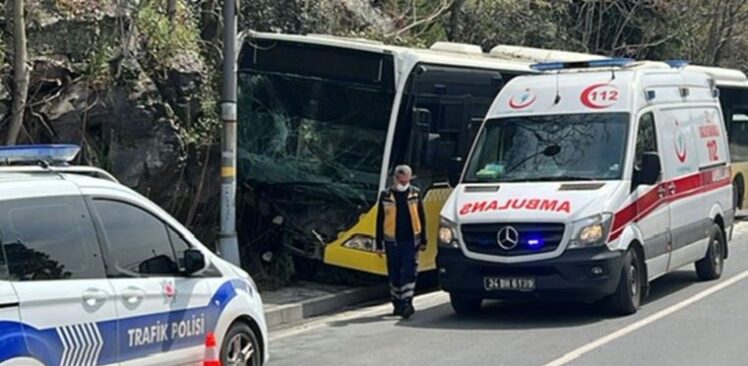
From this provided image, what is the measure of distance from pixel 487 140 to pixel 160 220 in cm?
625

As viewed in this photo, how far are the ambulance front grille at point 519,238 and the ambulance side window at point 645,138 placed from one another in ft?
5.01

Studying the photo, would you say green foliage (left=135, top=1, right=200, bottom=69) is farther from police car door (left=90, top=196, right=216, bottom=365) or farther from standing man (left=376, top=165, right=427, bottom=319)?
police car door (left=90, top=196, right=216, bottom=365)

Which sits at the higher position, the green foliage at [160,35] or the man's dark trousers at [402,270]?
the green foliage at [160,35]

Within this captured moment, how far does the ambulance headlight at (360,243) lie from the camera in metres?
14.0

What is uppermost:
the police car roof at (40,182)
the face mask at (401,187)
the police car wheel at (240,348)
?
the police car roof at (40,182)

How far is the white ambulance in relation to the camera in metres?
11.7

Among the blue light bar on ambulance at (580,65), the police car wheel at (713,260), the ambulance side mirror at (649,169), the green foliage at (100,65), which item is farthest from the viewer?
the police car wheel at (713,260)

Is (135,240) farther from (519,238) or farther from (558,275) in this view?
(558,275)

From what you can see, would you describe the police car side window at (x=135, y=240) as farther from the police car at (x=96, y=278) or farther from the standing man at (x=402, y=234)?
the standing man at (x=402, y=234)

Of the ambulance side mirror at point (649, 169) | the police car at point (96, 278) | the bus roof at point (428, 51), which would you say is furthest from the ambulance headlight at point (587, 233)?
the police car at point (96, 278)

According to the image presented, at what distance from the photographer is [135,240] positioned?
751cm

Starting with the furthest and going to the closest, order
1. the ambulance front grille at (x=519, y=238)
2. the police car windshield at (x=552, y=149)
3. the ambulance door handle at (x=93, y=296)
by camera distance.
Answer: the police car windshield at (x=552, y=149) → the ambulance front grille at (x=519, y=238) → the ambulance door handle at (x=93, y=296)

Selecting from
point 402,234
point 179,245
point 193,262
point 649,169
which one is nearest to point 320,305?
point 402,234

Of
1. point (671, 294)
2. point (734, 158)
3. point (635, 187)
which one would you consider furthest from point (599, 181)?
point (734, 158)
